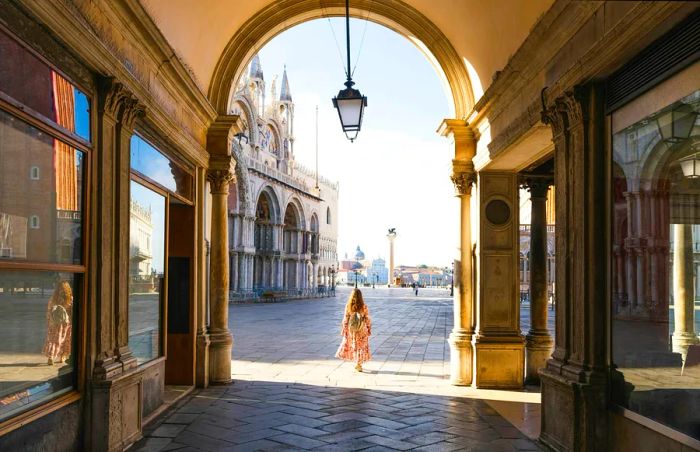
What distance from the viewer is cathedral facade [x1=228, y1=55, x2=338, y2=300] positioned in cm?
4247

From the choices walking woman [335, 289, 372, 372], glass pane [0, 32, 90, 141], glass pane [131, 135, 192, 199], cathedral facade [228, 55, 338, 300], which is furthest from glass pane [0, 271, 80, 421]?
cathedral facade [228, 55, 338, 300]

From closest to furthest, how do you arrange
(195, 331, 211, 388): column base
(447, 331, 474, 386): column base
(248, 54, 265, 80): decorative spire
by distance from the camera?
1. (195, 331, 211, 388): column base
2. (447, 331, 474, 386): column base
3. (248, 54, 265, 80): decorative spire

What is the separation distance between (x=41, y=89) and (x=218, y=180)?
5528 mm

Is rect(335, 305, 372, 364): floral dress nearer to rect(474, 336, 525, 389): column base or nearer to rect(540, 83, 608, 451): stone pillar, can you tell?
rect(474, 336, 525, 389): column base

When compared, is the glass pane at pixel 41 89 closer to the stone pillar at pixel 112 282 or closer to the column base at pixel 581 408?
the stone pillar at pixel 112 282

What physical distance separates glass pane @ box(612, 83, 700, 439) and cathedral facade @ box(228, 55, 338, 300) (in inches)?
1260

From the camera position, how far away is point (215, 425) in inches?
295

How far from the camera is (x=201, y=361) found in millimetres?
9953

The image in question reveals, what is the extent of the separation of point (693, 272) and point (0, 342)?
476 centimetres

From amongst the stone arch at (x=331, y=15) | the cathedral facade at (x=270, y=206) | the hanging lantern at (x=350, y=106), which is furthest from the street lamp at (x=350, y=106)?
the cathedral facade at (x=270, y=206)

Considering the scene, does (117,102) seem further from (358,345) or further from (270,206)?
(270,206)

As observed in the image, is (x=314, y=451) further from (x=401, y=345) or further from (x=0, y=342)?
(x=401, y=345)

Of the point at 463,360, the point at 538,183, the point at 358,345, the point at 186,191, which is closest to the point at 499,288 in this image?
the point at 463,360

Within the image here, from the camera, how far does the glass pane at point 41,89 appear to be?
14.6 feet
